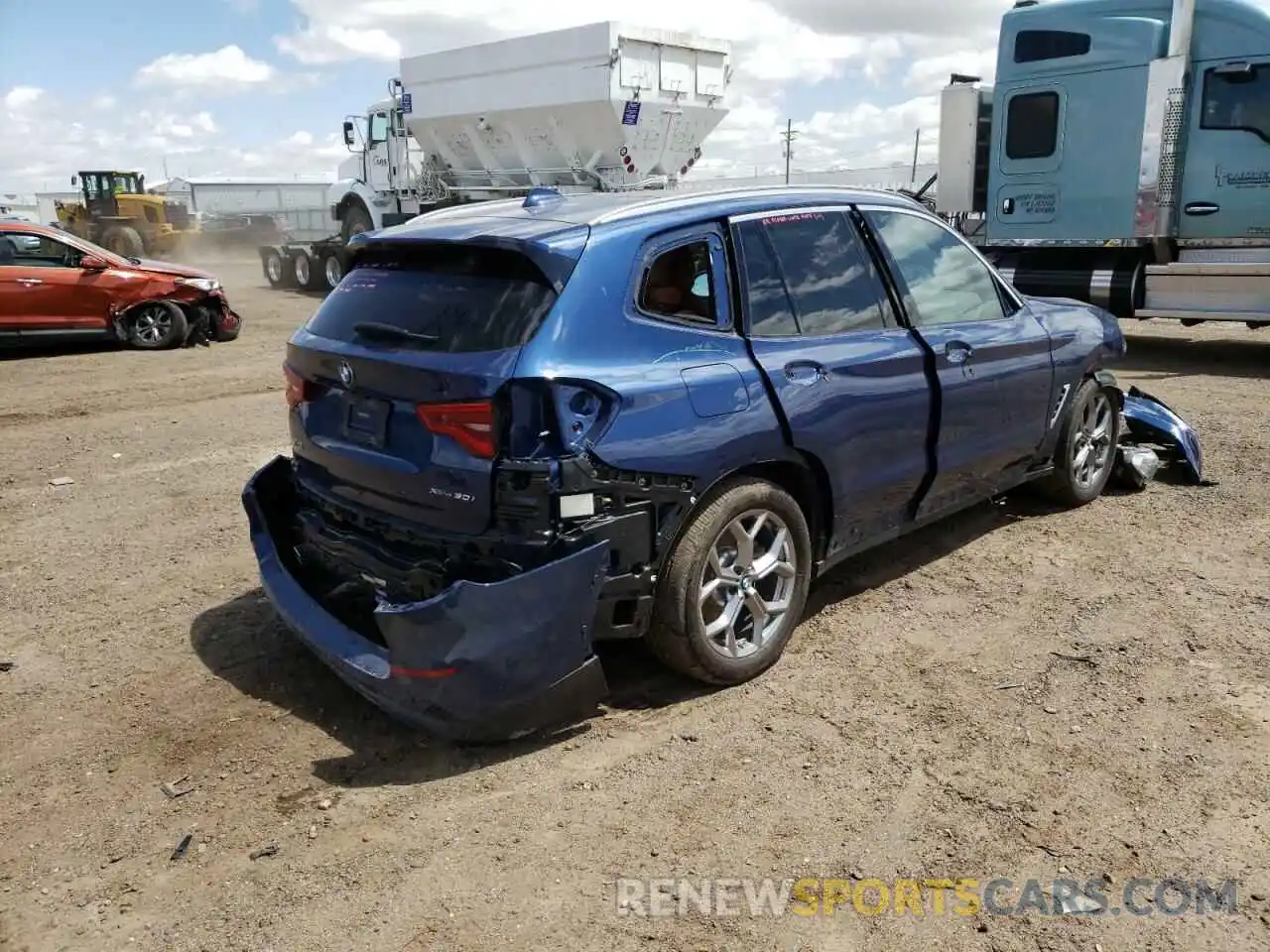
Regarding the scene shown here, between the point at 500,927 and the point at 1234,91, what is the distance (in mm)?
11069

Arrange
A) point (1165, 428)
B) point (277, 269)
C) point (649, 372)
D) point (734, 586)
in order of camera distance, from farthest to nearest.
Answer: point (277, 269)
point (1165, 428)
point (734, 586)
point (649, 372)

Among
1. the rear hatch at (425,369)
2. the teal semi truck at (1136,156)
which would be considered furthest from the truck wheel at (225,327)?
the rear hatch at (425,369)

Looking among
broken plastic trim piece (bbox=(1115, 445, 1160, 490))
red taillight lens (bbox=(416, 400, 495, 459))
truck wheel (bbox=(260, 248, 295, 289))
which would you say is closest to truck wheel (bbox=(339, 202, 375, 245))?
truck wheel (bbox=(260, 248, 295, 289))

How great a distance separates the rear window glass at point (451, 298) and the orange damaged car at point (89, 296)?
1001 centimetres

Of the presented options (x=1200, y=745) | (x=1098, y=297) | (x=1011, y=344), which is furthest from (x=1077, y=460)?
(x=1098, y=297)

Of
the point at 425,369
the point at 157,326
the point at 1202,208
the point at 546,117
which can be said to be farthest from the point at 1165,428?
the point at 546,117

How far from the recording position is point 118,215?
3344 cm

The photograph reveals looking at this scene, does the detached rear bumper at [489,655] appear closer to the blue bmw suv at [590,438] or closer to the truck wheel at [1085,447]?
the blue bmw suv at [590,438]

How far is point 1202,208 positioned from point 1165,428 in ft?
19.0

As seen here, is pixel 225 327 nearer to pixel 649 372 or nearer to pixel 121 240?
pixel 649 372

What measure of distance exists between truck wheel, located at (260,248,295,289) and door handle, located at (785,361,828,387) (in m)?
21.4

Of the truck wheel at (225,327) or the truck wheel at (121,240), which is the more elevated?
the truck wheel at (121,240)

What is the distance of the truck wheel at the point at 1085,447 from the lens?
5414mm

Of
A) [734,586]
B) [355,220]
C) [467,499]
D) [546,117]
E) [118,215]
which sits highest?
[546,117]
